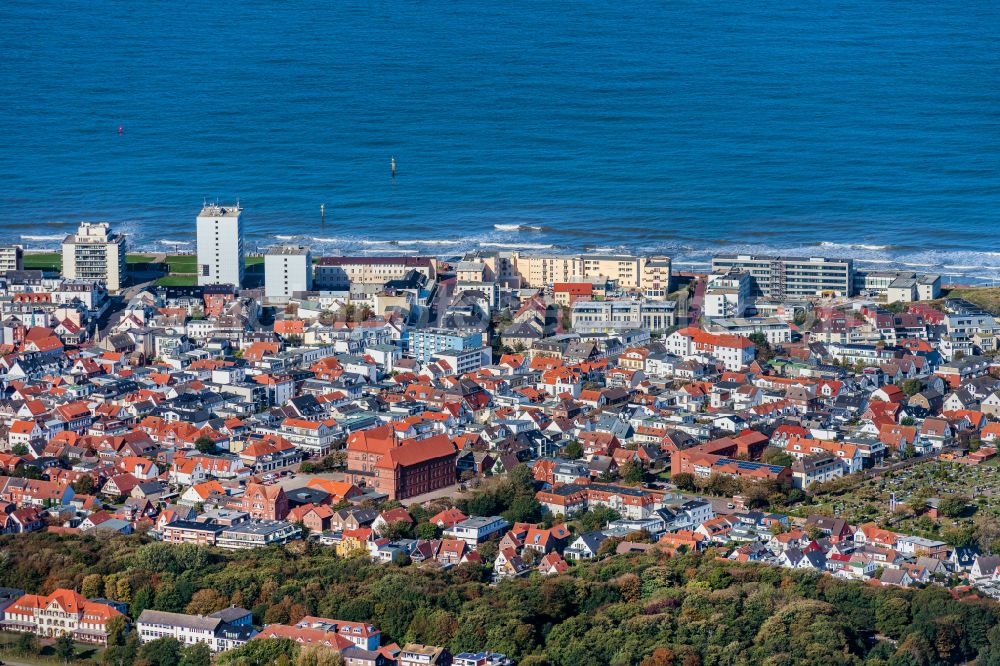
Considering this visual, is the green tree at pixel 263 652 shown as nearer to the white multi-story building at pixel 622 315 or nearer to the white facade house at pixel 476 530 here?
the white facade house at pixel 476 530

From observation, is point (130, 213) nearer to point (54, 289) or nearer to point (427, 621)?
point (54, 289)

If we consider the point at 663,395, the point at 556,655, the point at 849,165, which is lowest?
the point at 556,655

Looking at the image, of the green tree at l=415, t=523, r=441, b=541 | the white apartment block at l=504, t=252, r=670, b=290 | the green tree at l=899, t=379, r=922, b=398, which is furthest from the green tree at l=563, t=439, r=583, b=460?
the white apartment block at l=504, t=252, r=670, b=290

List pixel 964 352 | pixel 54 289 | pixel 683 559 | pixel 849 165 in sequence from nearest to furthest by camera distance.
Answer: pixel 683 559
pixel 964 352
pixel 54 289
pixel 849 165

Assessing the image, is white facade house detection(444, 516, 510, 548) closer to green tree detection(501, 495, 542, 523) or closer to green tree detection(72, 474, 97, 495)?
green tree detection(501, 495, 542, 523)

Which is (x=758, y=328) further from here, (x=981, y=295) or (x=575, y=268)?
(x=575, y=268)

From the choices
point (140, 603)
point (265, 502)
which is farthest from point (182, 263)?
point (140, 603)

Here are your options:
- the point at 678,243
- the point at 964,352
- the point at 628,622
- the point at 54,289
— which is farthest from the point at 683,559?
the point at 678,243
